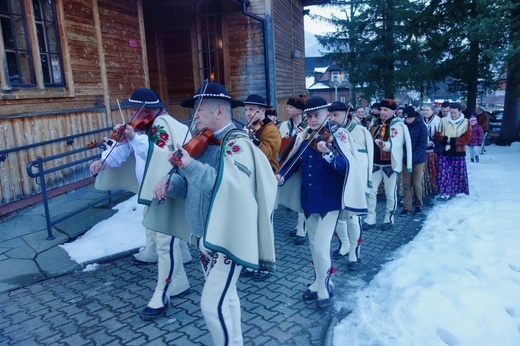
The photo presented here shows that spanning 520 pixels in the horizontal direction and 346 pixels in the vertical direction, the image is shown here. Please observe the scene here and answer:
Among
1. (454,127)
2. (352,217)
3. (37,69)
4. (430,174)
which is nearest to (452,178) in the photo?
(430,174)

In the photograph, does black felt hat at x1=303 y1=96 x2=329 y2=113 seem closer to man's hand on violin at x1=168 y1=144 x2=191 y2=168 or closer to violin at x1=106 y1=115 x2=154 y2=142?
violin at x1=106 y1=115 x2=154 y2=142

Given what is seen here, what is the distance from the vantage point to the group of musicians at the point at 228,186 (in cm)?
265

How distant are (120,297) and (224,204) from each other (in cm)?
254

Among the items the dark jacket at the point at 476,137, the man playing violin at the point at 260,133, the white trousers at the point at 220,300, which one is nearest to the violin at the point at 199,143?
the white trousers at the point at 220,300

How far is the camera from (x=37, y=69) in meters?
6.97

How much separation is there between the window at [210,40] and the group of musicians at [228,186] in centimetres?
756

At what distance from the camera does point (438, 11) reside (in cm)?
1512

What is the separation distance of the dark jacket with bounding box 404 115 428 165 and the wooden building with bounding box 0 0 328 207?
18.8 feet

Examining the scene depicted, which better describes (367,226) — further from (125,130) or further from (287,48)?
(287,48)

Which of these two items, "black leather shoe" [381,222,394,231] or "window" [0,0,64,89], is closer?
"window" [0,0,64,89]

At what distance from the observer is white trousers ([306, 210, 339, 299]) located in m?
4.02

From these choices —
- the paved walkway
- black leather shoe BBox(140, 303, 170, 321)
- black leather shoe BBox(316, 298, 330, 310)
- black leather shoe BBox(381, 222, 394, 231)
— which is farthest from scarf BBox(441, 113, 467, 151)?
black leather shoe BBox(140, 303, 170, 321)

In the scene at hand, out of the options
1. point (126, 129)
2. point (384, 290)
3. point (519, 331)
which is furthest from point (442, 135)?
point (126, 129)

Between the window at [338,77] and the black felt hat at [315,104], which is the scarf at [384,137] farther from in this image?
the window at [338,77]
